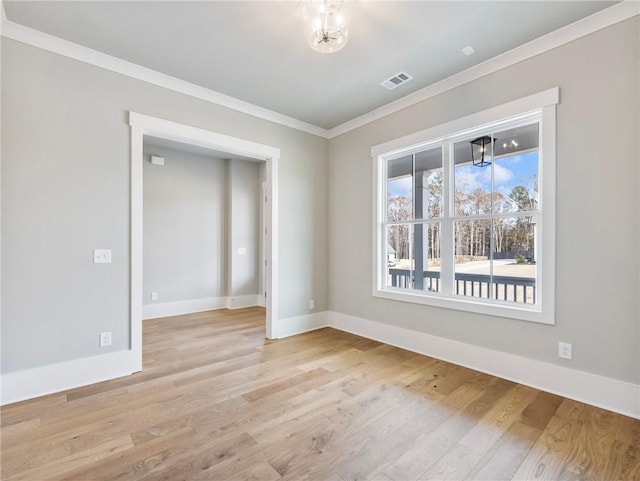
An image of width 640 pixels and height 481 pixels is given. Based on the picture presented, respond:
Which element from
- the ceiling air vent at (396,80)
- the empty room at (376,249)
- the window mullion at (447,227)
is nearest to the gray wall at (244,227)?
the empty room at (376,249)

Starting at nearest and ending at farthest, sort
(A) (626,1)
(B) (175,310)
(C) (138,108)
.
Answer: (A) (626,1) < (C) (138,108) < (B) (175,310)

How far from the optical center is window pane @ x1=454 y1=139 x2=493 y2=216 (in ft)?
10.0

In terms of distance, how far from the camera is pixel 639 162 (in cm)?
214

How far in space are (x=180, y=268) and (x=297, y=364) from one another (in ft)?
11.1

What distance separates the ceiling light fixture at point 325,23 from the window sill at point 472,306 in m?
2.55

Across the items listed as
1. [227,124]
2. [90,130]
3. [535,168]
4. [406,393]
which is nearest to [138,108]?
[90,130]

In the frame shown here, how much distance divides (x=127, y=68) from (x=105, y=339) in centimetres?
250

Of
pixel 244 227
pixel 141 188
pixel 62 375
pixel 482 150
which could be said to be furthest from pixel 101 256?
pixel 482 150

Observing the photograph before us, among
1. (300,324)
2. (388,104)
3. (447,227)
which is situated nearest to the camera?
(447,227)

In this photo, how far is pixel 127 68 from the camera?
2.87 meters

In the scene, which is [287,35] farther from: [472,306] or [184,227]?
[184,227]

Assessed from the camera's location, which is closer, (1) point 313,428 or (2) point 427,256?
(1) point 313,428

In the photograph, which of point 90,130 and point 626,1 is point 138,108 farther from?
point 626,1

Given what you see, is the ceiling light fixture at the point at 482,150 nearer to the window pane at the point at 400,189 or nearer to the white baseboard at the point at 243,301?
the window pane at the point at 400,189
